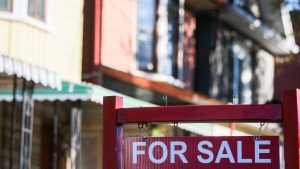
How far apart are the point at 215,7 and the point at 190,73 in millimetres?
2067

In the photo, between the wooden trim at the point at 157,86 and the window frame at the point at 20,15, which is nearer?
the window frame at the point at 20,15

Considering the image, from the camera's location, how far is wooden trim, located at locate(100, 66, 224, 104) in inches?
638

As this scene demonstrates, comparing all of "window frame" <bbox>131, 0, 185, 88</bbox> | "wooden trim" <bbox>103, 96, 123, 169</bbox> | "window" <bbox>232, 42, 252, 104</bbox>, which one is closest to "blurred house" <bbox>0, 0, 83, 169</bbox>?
"window frame" <bbox>131, 0, 185, 88</bbox>

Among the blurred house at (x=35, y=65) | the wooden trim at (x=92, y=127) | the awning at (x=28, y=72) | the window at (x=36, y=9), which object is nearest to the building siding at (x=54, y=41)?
the blurred house at (x=35, y=65)

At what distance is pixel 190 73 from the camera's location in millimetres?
20656

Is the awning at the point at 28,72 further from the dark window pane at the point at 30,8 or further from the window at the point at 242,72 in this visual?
the window at the point at 242,72

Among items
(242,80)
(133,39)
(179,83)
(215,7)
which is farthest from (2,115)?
(242,80)

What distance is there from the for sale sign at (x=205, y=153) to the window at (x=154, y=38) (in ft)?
38.3

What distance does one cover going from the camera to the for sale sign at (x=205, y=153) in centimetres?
611

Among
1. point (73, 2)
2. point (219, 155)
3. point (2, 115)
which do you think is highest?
point (73, 2)

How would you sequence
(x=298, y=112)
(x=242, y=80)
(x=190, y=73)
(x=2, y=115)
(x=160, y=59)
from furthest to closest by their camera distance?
(x=242, y=80)
(x=190, y=73)
(x=160, y=59)
(x=2, y=115)
(x=298, y=112)

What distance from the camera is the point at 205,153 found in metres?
6.17

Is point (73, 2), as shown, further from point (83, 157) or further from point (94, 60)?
point (83, 157)

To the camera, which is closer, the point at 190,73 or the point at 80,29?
the point at 80,29
